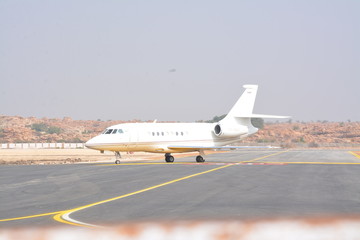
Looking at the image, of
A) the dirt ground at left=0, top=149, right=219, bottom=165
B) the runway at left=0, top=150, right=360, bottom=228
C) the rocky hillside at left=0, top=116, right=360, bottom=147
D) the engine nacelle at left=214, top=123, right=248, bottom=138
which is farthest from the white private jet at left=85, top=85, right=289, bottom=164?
the rocky hillside at left=0, top=116, right=360, bottom=147

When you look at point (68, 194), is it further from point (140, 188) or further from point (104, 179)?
point (104, 179)

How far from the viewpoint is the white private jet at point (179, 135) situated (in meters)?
37.8

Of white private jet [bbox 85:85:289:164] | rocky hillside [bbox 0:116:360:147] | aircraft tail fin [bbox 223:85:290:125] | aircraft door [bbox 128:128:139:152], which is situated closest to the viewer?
white private jet [bbox 85:85:289:164]

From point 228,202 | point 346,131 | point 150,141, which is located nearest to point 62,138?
point 346,131

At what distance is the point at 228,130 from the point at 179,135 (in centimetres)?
402

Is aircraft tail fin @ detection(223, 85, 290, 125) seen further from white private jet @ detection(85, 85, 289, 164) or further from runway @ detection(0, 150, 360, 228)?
runway @ detection(0, 150, 360, 228)

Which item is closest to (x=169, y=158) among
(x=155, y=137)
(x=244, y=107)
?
(x=155, y=137)

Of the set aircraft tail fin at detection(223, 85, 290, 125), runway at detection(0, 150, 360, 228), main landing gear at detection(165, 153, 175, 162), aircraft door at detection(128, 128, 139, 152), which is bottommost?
runway at detection(0, 150, 360, 228)

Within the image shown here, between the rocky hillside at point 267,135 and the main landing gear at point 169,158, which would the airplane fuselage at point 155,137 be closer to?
the main landing gear at point 169,158

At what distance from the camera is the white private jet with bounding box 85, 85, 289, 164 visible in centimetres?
3778

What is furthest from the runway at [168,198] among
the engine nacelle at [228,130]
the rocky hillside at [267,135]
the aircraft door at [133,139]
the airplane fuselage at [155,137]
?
the rocky hillside at [267,135]

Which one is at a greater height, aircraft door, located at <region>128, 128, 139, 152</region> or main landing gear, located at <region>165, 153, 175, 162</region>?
aircraft door, located at <region>128, 128, 139, 152</region>

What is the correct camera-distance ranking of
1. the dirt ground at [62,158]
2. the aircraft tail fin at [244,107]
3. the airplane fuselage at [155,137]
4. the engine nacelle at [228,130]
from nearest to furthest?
the airplane fuselage at [155,137]
the engine nacelle at [228,130]
the aircraft tail fin at [244,107]
the dirt ground at [62,158]

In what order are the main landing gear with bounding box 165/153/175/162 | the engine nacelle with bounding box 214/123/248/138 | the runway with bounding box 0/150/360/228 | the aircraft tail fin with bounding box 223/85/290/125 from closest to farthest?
1. the runway with bounding box 0/150/360/228
2. the main landing gear with bounding box 165/153/175/162
3. the engine nacelle with bounding box 214/123/248/138
4. the aircraft tail fin with bounding box 223/85/290/125
